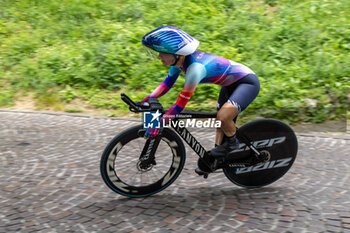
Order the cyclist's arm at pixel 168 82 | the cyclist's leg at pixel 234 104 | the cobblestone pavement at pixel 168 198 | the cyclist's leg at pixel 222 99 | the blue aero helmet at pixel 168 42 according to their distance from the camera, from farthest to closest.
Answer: the cyclist's leg at pixel 222 99 → the cyclist's arm at pixel 168 82 → the cyclist's leg at pixel 234 104 → the cobblestone pavement at pixel 168 198 → the blue aero helmet at pixel 168 42

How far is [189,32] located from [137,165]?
18.1ft

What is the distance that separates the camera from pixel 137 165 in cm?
445

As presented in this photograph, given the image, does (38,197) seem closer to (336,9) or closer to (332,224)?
(332,224)

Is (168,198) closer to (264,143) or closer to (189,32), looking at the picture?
(264,143)

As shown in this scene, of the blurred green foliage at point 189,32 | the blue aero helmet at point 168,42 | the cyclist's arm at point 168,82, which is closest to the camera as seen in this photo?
the blue aero helmet at point 168,42

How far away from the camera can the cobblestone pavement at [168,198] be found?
160 inches

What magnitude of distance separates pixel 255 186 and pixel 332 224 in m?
1.04

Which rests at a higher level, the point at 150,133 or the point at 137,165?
the point at 150,133

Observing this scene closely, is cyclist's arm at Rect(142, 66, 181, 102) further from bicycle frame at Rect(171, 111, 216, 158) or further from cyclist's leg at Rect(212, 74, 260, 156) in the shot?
cyclist's leg at Rect(212, 74, 260, 156)

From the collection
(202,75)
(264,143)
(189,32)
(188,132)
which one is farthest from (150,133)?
(189,32)

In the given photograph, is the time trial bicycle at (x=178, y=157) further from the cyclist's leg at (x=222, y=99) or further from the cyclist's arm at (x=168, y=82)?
the cyclist's leg at (x=222, y=99)

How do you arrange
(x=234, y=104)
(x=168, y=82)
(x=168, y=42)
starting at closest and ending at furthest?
(x=168, y=42), (x=234, y=104), (x=168, y=82)

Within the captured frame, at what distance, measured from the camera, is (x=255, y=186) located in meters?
4.84

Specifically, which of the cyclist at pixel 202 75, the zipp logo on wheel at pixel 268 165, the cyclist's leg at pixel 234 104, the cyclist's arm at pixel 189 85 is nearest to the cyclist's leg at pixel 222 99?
the cyclist at pixel 202 75
